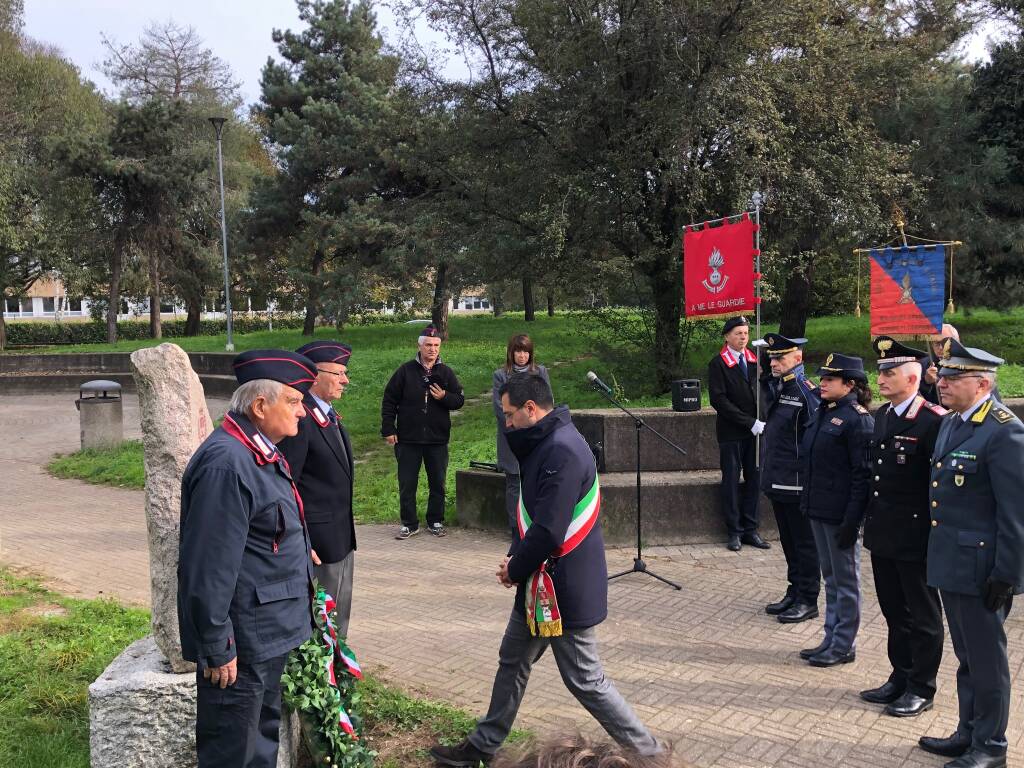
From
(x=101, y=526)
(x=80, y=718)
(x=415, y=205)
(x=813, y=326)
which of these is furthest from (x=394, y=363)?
(x=80, y=718)

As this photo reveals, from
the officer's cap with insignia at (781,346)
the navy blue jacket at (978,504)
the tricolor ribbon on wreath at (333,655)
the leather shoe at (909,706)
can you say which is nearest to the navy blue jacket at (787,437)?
the officer's cap with insignia at (781,346)

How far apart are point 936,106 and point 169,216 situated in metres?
27.8

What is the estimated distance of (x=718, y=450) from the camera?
9180 mm

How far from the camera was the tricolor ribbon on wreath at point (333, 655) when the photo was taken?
158 inches

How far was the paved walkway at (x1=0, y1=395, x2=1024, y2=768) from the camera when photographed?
464 centimetres

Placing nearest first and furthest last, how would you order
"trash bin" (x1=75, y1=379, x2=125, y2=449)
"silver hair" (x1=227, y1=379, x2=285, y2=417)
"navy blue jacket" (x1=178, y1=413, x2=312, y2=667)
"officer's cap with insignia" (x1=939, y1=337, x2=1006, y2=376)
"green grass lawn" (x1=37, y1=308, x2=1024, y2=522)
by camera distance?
"navy blue jacket" (x1=178, y1=413, x2=312, y2=667)
"silver hair" (x1=227, y1=379, x2=285, y2=417)
"officer's cap with insignia" (x1=939, y1=337, x2=1006, y2=376)
"green grass lawn" (x1=37, y1=308, x2=1024, y2=522)
"trash bin" (x1=75, y1=379, x2=125, y2=449)

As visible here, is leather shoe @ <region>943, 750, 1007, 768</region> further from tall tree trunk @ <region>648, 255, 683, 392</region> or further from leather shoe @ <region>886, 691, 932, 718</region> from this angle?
tall tree trunk @ <region>648, 255, 683, 392</region>

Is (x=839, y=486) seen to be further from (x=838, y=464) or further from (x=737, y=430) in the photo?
(x=737, y=430)

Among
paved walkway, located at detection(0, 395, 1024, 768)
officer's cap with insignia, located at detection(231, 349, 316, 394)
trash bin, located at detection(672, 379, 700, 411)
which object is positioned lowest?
paved walkway, located at detection(0, 395, 1024, 768)

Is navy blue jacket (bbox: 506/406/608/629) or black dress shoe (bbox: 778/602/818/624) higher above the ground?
navy blue jacket (bbox: 506/406/608/629)

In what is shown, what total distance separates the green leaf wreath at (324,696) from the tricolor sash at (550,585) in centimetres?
95

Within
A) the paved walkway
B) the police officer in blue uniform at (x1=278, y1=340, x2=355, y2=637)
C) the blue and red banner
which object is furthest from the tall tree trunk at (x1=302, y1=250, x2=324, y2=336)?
the police officer in blue uniform at (x1=278, y1=340, x2=355, y2=637)

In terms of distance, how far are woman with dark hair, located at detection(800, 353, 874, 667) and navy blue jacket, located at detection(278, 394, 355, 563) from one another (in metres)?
3.02

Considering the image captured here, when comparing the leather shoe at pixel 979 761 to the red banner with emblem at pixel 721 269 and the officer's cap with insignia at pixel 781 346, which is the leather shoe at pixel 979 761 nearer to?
the officer's cap with insignia at pixel 781 346
